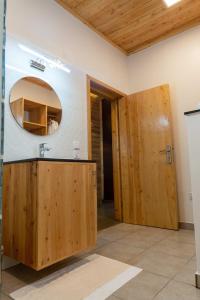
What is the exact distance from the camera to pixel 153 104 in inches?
121

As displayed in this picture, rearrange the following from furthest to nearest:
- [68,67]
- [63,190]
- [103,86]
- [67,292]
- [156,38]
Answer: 1. [156,38]
2. [103,86]
3. [68,67]
4. [63,190]
5. [67,292]

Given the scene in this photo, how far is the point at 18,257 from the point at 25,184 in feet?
1.78

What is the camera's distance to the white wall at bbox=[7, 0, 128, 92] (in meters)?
2.06

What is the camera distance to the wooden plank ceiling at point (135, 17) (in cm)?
257

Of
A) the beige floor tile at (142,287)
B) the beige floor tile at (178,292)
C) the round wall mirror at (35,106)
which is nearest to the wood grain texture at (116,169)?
the round wall mirror at (35,106)

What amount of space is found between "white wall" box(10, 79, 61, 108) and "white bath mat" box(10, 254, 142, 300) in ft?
4.97

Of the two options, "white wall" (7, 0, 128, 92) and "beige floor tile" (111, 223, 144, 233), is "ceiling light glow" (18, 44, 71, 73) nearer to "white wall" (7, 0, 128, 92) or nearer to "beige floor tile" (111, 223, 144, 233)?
"white wall" (7, 0, 128, 92)

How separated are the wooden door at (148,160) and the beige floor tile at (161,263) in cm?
96

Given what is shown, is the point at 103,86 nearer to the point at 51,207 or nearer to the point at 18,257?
the point at 51,207

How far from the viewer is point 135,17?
9.16 feet

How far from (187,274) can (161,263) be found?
245 millimetres

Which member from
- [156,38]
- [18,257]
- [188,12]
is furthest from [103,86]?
[18,257]

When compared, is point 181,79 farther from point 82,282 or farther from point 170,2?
point 82,282

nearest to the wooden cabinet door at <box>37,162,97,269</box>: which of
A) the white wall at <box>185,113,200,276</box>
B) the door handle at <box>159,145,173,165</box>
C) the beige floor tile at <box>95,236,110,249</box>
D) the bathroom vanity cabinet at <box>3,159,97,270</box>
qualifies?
the bathroom vanity cabinet at <box>3,159,97,270</box>
